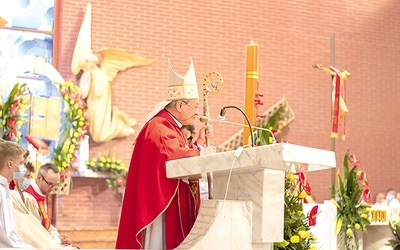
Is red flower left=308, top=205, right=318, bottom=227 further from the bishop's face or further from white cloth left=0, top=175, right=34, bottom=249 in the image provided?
white cloth left=0, top=175, right=34, bottom=249

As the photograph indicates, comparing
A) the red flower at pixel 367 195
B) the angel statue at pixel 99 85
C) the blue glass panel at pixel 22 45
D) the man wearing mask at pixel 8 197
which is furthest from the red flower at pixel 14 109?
the man wearing mask at pixel 8 197

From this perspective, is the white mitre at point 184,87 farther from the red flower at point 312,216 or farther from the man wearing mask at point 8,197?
the red flower at point 312,216

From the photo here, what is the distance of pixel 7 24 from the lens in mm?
10891

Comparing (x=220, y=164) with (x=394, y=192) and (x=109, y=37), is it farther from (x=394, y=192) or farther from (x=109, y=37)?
(x=394, y=192)

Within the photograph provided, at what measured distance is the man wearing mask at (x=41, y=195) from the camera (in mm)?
6242

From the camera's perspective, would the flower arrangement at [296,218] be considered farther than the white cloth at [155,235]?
Yes

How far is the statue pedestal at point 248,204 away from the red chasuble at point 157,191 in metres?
0.50

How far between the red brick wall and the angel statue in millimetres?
171

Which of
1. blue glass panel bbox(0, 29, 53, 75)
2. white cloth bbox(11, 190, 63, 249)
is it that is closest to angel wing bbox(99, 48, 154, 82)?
blue glass panel bbox(0, 29, 53, 75)

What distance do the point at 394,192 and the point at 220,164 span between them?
1058 centimetres

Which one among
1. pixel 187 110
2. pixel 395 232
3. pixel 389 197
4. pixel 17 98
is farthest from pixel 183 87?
pixel 389 197

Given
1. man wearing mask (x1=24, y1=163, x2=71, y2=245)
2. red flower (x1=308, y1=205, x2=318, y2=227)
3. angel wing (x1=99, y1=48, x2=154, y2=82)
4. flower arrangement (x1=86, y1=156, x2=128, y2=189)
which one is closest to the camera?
red flower (x1=308, y1=205, x2=318, y2=227)

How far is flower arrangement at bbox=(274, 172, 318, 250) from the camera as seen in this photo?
434 cm

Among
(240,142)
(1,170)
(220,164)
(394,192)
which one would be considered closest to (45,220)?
(1,170)
